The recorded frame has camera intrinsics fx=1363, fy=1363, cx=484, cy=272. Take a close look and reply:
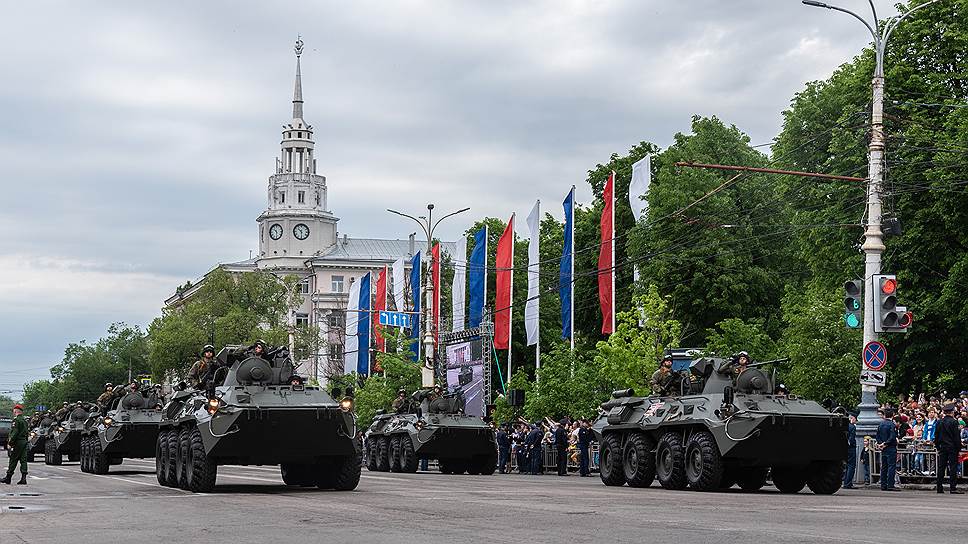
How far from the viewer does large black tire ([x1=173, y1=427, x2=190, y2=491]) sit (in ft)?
72.2

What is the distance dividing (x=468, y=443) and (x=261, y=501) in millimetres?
16503

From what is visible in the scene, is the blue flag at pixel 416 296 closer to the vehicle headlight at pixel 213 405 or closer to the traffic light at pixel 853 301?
the traffic light at pixel 853 301

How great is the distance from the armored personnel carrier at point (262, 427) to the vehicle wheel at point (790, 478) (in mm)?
7360

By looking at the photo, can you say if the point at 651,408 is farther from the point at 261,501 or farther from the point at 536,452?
the point at 536,452

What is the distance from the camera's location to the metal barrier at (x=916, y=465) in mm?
25141

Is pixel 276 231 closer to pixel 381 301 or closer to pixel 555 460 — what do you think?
pixel 381 301

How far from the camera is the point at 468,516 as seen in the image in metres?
14.7

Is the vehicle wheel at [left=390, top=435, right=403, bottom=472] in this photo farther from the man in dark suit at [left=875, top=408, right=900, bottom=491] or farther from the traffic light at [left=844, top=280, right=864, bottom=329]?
the traffic light at [left=844, top=280, right=864, bottom=329]

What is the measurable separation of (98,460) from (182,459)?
1183 centimetres

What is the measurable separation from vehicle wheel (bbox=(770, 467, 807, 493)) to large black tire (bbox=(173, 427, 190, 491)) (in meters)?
10.0

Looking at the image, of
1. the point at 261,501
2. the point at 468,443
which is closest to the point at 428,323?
the point at 468,443

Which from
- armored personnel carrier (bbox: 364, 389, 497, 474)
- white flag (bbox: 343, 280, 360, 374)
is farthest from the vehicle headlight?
white flag (bbox: 343, 280, 360, 374)

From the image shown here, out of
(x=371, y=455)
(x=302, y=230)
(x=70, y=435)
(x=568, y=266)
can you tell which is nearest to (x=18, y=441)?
(x=371, y=455)

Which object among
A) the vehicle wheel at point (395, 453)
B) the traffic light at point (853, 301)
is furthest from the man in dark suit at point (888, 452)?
the vehicle wheel at point (395, 453)
